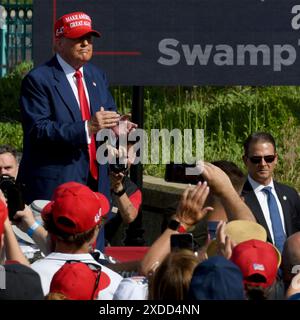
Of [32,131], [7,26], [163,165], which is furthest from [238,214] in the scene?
[7,26]

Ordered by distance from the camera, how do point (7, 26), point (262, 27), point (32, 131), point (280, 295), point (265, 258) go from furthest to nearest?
point (7, 26)
point (262, 27)
point (32, 131)
point (280, 295)
point (265, 258)

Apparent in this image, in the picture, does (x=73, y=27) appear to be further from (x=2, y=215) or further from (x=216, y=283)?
(x=216, y=283)

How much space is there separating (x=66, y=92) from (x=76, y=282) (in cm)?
296

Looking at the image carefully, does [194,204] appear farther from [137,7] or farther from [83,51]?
[137,7]

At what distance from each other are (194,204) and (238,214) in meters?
0.69

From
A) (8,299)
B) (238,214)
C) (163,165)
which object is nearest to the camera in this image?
(8,299)

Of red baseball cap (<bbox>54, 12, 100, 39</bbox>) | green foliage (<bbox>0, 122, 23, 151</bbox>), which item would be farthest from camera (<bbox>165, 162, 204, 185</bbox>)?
green foliage (<bbox>0, 122, 23, 151</bbox>)

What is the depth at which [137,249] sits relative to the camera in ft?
27.9

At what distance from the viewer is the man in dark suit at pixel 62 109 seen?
835 centimetres

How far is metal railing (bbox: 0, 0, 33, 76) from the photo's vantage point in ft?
53.0

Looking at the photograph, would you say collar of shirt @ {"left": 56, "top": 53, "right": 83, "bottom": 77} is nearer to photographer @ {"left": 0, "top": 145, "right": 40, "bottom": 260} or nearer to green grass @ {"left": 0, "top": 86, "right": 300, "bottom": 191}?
photographer @ {"left": 0, "top": 145, "right": 40, "bottom": 260}

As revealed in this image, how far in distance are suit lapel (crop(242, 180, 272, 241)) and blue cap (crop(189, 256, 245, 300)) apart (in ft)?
10.3

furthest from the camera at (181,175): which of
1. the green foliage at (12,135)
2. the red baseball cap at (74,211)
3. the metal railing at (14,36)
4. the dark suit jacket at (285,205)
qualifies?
the metal railing at (14,36)

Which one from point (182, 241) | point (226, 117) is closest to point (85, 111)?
point (182, 241)
